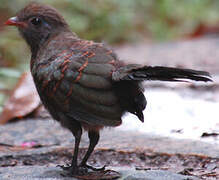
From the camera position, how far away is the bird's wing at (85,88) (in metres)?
3.33

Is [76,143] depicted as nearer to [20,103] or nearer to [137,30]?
[20,103]

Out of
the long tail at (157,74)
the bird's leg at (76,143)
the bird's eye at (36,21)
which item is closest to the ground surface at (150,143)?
the bird's leg at (76,143)

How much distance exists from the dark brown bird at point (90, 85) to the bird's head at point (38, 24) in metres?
0.49

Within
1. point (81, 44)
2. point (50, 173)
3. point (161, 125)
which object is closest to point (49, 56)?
point (81, 44)

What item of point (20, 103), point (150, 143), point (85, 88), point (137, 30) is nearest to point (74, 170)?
point (85, 88)

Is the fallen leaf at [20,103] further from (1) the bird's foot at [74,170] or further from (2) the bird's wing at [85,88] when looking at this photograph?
(1) the bird's foot at [74,170]

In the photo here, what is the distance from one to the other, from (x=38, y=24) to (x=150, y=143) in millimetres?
1416

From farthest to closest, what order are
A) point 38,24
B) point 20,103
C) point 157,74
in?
point 20,103 < point 38,24 < point 157,74

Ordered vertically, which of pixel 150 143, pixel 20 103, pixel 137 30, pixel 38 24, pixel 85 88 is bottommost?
pixel 150 143

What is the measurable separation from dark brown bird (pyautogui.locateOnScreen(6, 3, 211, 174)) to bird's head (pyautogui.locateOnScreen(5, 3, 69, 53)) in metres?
0.49

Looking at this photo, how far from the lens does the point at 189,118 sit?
459 centimetres

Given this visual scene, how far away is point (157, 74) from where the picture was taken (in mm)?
3119

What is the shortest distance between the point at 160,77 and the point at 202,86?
258cm

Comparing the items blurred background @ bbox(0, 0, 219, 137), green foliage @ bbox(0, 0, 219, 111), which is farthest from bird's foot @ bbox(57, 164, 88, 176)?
green foliage @ bbox(0, 0, 219, 111)
